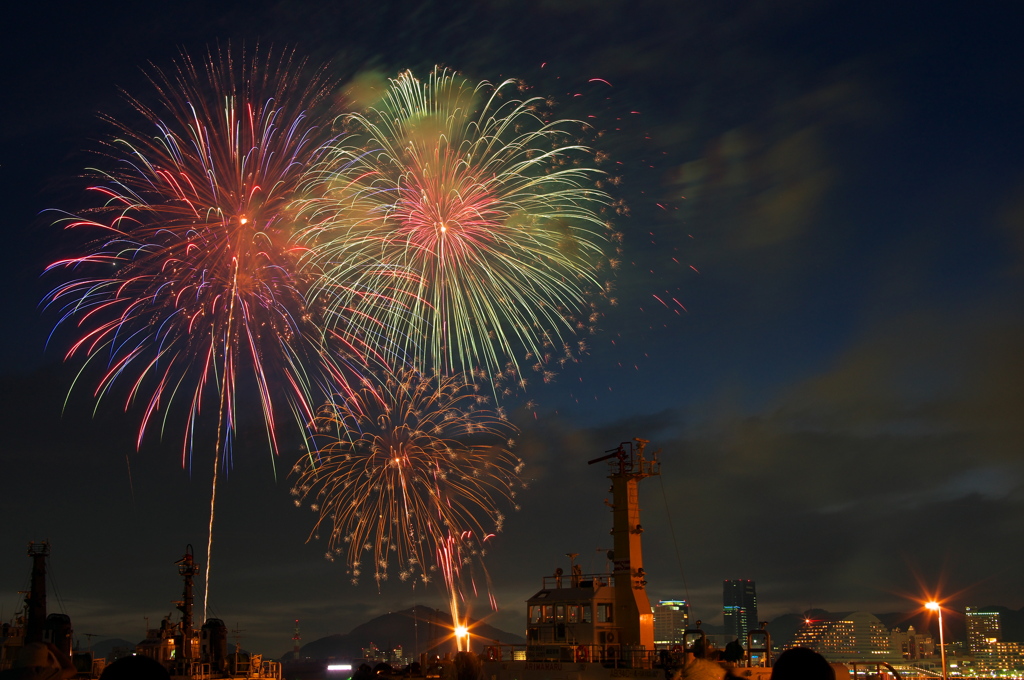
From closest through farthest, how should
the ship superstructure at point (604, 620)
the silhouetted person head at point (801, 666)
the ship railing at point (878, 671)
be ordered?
1. the silhouetted person head at point (801, 666)
2. the ship railing at point (878, 671)
3. the ship superstructure at point (604, 620)

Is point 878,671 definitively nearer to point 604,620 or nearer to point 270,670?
point 604,620

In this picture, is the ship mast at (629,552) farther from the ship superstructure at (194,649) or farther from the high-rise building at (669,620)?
the ship superstructure at (194,649)

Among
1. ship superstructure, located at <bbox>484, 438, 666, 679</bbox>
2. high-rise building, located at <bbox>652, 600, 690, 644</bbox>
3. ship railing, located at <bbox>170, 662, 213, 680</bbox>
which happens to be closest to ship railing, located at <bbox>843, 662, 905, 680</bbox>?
ship superstructure, located at <bbox>484, 438, 666, 679</bbox>

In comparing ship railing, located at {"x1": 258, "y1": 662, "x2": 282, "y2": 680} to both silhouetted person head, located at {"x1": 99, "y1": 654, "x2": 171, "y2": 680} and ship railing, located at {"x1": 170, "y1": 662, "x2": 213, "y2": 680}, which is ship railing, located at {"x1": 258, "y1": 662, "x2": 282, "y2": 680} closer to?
ship railing, located at {"x1": 170, "y1": 662, "x2": 213, "y2": 680}

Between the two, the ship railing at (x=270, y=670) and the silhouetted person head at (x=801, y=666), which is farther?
the ship railing at (x=270, y=670)

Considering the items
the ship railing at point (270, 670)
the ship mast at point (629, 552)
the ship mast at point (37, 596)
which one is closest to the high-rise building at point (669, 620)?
the ship mast at point (629, 552)

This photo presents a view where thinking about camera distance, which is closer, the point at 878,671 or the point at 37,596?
the point at 878,671

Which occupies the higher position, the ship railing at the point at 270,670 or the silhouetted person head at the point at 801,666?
the silhouetted person head at the point at 801,666

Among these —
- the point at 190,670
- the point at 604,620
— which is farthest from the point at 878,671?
the point at 190,670

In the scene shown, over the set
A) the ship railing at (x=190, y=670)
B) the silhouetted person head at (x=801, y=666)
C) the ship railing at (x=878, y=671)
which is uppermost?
the silhouetted person head at (x=801, y=666)
